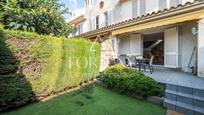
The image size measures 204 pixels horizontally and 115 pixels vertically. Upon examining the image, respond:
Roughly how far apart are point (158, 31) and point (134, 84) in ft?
22.7

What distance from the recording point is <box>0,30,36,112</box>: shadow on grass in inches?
216

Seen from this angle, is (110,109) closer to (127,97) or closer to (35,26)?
(127,97)

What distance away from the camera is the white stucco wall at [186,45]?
9.72 m

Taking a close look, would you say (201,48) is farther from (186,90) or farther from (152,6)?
(152,6)

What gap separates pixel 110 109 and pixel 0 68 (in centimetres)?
417

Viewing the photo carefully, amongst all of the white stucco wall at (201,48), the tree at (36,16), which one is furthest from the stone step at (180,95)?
the tree at (36,16)

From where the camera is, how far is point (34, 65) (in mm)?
6445

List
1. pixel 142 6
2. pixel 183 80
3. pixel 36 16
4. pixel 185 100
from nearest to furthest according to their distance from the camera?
pixel 185 100
pixel 183 80
pixel 36 16
pixel 142 6

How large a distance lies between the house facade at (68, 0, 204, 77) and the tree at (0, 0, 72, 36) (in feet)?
12.7

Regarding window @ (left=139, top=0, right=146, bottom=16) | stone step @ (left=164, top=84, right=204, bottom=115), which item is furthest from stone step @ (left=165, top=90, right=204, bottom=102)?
window @ (left=139, top=0, right=146, bottom=16)

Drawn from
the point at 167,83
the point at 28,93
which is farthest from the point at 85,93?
the point at 167,83

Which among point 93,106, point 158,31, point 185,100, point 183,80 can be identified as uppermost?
point 158,31

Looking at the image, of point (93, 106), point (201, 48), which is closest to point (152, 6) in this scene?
point (201, 48)

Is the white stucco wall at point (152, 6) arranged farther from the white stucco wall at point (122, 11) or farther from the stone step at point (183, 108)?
the stone step at point (183, 108)
